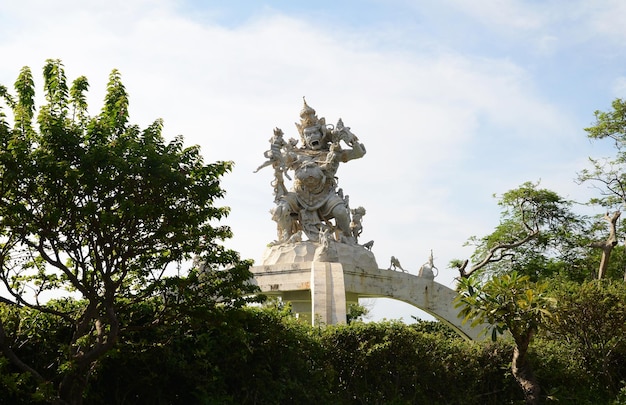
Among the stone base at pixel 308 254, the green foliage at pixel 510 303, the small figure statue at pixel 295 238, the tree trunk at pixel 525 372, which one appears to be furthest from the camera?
the small figure statue at pixel 295 238

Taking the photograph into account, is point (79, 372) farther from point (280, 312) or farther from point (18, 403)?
point (280, 312)

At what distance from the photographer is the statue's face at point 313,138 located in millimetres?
21312

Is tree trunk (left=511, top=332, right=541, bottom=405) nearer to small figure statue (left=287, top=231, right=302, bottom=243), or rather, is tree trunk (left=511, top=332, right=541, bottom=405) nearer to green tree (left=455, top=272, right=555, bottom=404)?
green tree (left=455, top=272, right=555, bottom=404)

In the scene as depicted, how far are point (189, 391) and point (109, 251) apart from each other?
2.70 metres

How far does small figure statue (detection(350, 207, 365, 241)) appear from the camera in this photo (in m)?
20.9

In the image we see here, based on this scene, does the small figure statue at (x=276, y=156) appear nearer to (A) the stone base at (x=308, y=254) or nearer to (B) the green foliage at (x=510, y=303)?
(A) the stone base at (x=308, y=254)

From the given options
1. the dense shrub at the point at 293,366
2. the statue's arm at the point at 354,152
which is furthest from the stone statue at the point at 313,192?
the dense shrub at the point at 293,366

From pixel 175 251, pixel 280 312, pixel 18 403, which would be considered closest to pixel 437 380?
pixel 280 312

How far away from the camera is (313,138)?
2134 cm

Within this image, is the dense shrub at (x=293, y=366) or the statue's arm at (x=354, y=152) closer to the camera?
the dense shrub at (x=293, y=366)

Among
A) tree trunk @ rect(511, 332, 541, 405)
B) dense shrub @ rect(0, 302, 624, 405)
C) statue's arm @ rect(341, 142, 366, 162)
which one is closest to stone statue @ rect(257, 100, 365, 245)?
statue's arm @ rect(341, 142, 366, 162)

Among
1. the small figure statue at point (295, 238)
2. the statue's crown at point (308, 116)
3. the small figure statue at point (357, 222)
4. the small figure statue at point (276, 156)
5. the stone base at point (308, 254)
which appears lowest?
the stone base at point (308, 254)

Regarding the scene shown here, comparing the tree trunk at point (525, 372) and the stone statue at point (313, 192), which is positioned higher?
the stone statue at point (313, 192)

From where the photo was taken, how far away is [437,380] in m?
14.5
